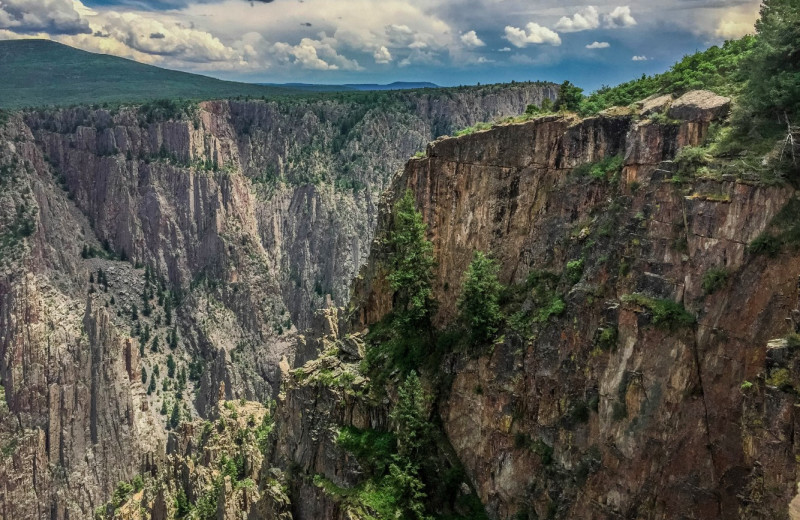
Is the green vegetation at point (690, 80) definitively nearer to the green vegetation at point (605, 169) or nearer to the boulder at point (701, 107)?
the boulder at point (701, 107)

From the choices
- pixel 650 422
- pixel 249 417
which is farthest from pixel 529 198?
pixel 249 417

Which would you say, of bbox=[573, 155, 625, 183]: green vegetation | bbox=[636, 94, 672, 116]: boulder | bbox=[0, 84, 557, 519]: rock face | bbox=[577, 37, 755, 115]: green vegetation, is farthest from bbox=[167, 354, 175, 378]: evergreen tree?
bbox=[636, 94, 672, 116]: boulder

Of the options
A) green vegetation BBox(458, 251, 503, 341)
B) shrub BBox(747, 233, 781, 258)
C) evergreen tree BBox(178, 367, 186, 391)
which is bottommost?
evergreen tree BBox(178, 367, 186, 391)

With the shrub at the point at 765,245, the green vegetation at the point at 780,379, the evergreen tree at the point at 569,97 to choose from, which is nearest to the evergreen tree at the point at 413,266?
the evergreen tree at the point at 569,97

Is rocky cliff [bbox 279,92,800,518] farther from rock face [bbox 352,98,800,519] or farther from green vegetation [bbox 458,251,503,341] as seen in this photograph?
green vegetation [bbox 458,251,503,341]

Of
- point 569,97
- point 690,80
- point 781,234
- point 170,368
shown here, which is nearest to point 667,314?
point 781,234

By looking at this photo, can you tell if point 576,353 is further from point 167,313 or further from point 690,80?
point 167,313

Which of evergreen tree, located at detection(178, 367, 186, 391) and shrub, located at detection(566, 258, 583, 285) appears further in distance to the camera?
evergreen tree, located at detection(178, 367, 186, 391)
